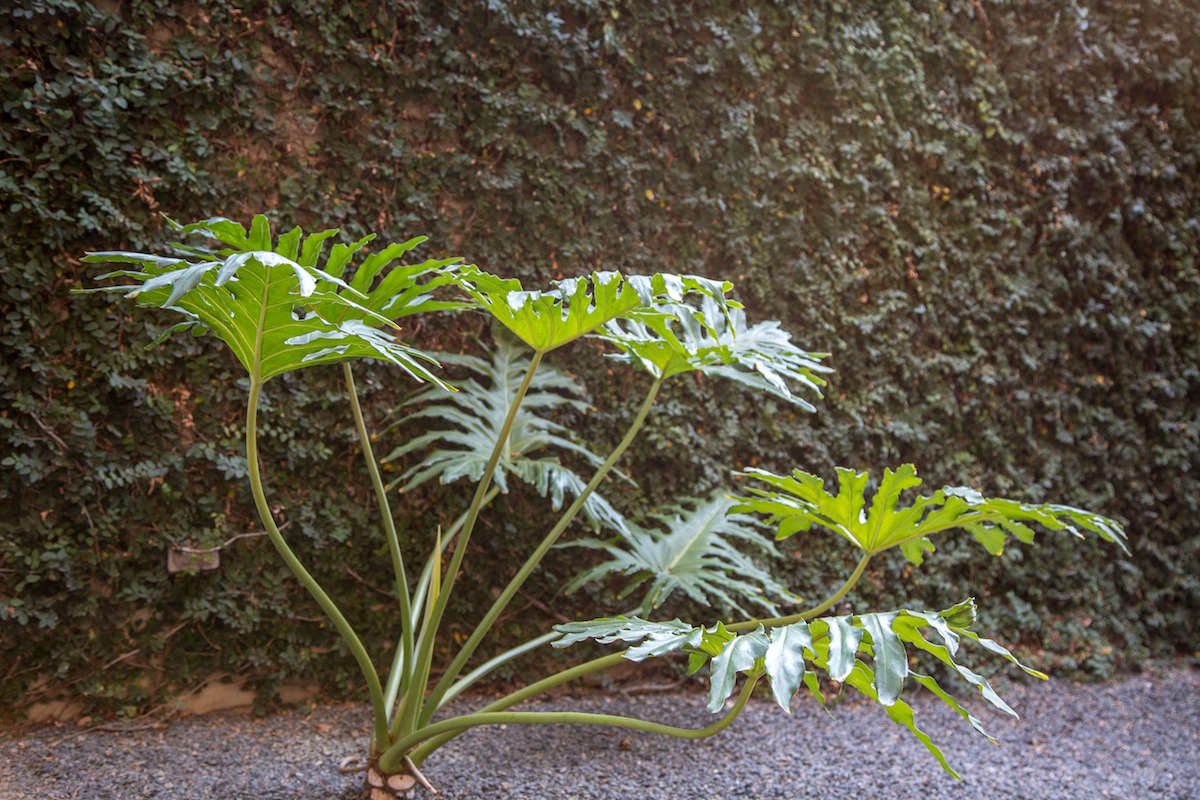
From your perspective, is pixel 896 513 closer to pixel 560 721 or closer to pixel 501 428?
pixel 560 721

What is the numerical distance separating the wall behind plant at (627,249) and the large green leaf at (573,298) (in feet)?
2.73

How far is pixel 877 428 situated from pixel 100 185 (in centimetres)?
244

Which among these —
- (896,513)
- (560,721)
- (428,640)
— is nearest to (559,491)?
(428,640)

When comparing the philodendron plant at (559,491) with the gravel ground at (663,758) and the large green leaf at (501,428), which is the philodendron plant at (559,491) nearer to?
the large green leaf at (501,428)

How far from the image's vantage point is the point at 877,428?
295cm

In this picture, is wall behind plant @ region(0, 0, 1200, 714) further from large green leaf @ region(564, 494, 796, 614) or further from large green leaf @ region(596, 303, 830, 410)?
large green leaf @ region(596, 303, 830, 410)

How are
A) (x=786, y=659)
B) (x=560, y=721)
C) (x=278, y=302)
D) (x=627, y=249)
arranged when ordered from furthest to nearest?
1. (x=627, y=249)
2. (x=560, y=721)
3. (x=278, y=302)
4. (x=786, y=659)

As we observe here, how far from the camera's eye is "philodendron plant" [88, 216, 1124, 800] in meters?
1.22

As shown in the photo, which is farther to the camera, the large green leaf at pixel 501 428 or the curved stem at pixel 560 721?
the large green leaf at pixel 501 428

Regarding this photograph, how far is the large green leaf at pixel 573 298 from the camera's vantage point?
4.70 ft

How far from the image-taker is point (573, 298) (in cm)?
148

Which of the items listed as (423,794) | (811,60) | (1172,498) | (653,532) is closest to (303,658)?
(423,794)

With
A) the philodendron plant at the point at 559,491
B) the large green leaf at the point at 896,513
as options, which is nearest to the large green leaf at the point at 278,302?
the philodendron plant at the point at 559,491

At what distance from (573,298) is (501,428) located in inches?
29.3
